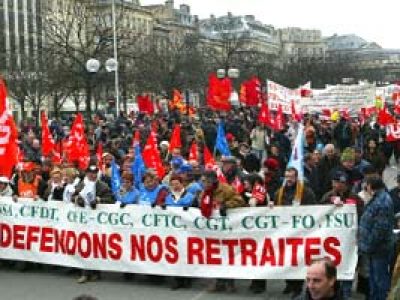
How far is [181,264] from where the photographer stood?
9891mm

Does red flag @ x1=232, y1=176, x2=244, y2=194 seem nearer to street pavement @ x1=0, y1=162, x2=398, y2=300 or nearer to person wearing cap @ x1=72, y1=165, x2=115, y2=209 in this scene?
street pavement @ x1=0, y1=162, x2=398, y2=300

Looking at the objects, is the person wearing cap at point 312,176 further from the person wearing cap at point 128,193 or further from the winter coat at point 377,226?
the winter coat at point 377,226

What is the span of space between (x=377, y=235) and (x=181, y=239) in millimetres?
2597

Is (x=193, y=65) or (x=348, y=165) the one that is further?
(x=193, y=65)

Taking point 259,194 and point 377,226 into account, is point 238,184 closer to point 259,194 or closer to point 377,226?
point 259,194

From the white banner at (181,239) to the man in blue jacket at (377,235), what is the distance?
63 cm

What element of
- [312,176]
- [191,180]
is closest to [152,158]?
[191,180]

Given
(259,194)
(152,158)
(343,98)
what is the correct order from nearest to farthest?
(259,194)
(152,158)
(343,98)

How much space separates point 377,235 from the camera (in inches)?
325

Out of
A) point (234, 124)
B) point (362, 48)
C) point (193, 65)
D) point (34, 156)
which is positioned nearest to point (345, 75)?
point (193, 65)

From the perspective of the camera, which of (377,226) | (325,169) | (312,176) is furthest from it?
(325,169)

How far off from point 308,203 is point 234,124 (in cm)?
1557

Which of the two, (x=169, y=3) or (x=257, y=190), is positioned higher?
(x=169, y=3)

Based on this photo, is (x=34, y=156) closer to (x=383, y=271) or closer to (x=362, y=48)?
(x=383, y=271)
